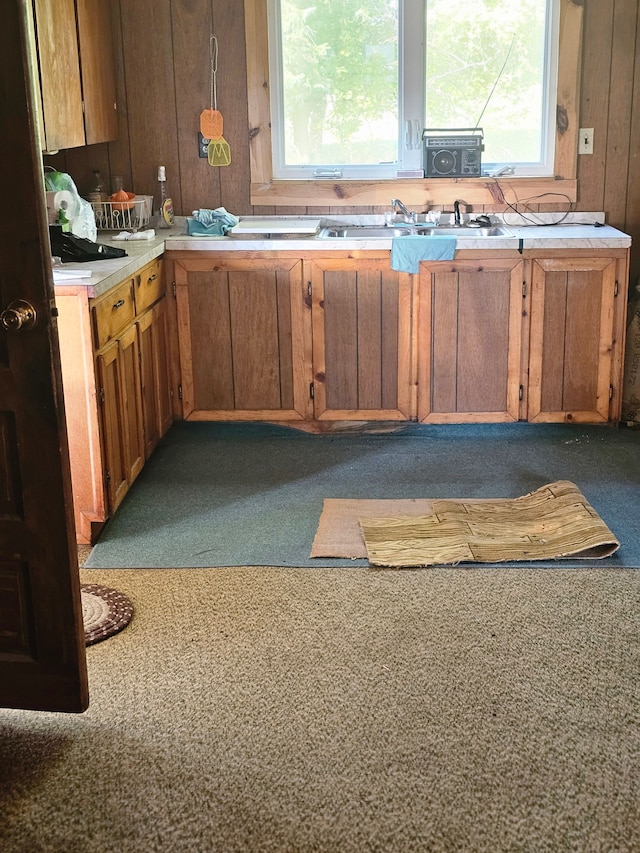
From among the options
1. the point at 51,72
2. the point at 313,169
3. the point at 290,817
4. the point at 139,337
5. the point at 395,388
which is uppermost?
the point at 51,72

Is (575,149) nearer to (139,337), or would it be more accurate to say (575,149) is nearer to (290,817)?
(139,337)

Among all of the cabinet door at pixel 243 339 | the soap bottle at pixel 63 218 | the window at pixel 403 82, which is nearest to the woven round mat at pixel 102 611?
the soap bottle at pixel 63 218

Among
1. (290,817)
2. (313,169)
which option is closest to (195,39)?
(313,169)

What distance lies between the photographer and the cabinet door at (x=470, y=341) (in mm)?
4309

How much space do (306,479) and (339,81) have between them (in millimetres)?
1868

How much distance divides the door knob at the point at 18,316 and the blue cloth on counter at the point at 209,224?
2.37m

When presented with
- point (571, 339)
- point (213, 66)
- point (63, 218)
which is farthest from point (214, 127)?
point (571, 339)

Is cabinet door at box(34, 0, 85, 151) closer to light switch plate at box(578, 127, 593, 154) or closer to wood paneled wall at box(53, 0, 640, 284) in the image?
wood paneled wall at box(53, 0, 640, 284)

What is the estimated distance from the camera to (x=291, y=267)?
4352mm

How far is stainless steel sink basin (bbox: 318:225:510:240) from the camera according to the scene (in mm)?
4496

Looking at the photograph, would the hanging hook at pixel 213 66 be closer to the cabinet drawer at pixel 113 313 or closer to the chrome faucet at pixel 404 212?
the chrome faucet at pixel 404 212

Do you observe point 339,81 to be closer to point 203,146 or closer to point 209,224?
point 203,146

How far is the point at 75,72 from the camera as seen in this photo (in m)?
4.04

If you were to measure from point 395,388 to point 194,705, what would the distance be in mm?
2240
